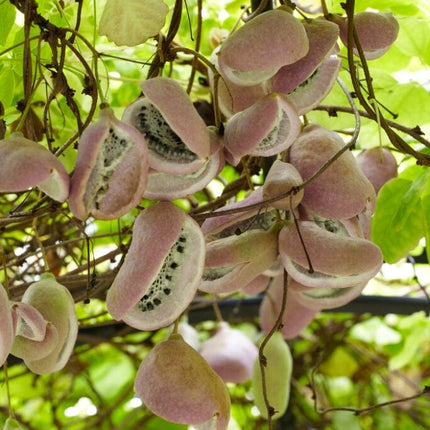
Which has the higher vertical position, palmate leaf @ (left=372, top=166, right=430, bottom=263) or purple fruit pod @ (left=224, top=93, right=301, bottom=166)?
purple fruit pod @ (left=224, top=93, right=301, bottom=166)

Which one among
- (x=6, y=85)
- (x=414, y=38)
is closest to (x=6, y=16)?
(x=6, y=85)

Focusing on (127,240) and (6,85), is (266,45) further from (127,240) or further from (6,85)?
(127,240)

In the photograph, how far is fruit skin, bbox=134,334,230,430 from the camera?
408 mm

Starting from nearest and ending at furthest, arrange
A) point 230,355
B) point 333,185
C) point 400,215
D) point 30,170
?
point 30,170, point 333,185, point 400,215, point 230,355

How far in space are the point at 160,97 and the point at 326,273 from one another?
0.42ft

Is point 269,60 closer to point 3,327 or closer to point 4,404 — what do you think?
point 3,327

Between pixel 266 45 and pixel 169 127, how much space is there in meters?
0.06

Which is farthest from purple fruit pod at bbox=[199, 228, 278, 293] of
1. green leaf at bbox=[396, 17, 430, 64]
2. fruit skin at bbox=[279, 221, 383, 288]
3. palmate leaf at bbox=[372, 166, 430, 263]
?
green leaf at bbox=[396, 17, 430, 64]

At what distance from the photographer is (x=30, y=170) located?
34cm

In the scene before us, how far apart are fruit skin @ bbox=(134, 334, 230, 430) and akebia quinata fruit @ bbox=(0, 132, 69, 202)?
118 mm

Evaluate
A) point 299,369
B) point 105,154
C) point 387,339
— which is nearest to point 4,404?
point 299,369

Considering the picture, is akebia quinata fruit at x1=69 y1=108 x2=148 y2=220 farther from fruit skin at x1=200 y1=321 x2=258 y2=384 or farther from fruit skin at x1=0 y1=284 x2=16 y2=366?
fruit skin at x1=200 y1=321 x2=258 y2=384

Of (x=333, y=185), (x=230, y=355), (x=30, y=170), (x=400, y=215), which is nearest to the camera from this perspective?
(x=30, y=170)

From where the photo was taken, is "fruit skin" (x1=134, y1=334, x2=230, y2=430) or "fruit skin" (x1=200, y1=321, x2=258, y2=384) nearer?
"fruit skin" (x1=134, y1=334, x2=230, y2=430)
